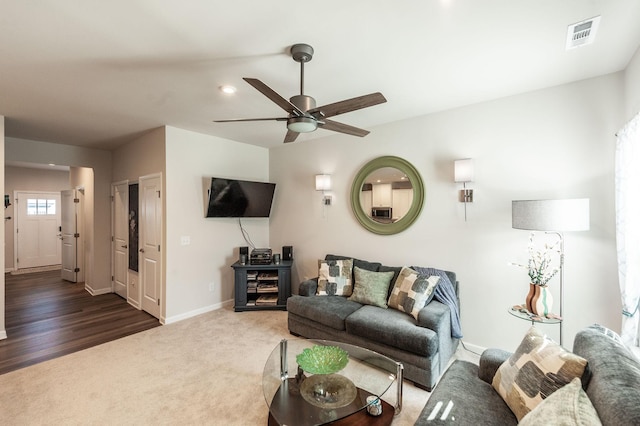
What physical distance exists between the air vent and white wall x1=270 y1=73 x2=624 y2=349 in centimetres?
73

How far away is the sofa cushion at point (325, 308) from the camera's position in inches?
119

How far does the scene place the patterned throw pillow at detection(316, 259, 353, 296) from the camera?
3591 millimetres

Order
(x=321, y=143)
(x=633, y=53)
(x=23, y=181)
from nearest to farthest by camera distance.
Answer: (x=633, y=53) → (x=321, y=143) → (x=23, y=181)

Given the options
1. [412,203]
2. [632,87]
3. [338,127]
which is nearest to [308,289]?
[412,203]

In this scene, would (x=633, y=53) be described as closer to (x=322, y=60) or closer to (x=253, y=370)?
(x=322, y=60)

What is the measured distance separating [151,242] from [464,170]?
14.2ft

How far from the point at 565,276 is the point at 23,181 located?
1075 centimetres

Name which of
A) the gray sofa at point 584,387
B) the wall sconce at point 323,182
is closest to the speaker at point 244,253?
the wall sconce at point 323,182

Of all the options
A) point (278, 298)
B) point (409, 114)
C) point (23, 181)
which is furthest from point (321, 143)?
point (23, 181)

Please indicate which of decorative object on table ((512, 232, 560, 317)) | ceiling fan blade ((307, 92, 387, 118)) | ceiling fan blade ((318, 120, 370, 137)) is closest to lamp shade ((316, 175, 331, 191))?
ceiling fan blade ((318, 120, 370, 137))

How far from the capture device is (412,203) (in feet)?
11.6

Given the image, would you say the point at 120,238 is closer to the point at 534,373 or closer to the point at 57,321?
the point at 57,321

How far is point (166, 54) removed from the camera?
2145 mm

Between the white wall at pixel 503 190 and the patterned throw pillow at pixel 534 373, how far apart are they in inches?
55.1
